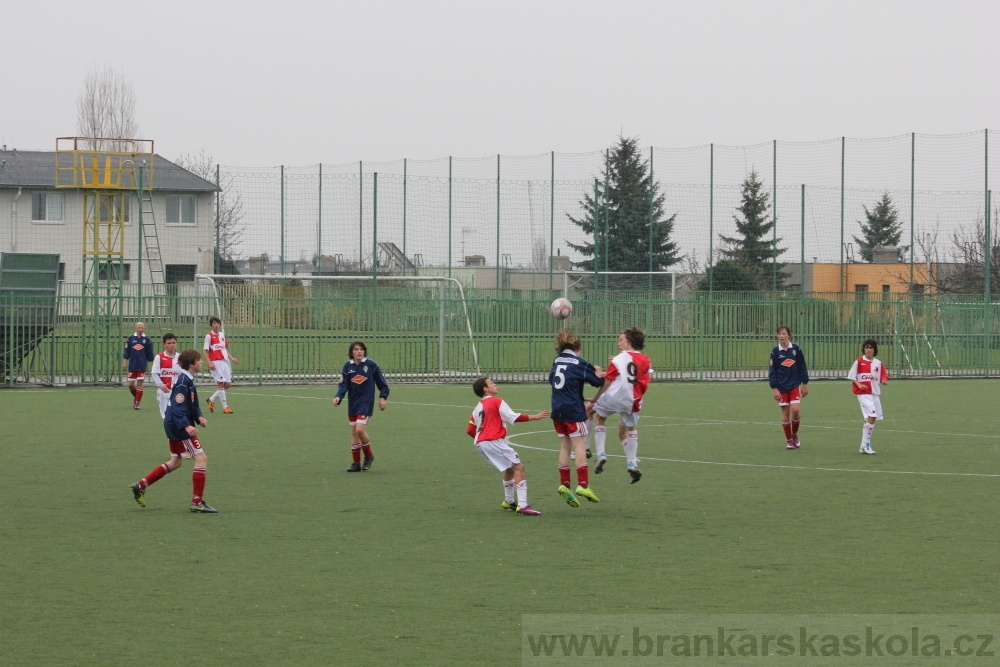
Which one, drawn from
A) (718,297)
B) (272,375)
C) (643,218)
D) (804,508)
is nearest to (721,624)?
(804,508)

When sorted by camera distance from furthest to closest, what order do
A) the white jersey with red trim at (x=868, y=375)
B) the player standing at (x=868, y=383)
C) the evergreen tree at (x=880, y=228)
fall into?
1. the evergreen tree at (x=880, y=228)
2. the white jersey with red trim at (x=868, y=375)
3. the player standing at (x=868, y=383)

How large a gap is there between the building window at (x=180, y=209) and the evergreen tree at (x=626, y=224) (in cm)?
1839

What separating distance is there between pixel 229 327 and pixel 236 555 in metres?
24.9

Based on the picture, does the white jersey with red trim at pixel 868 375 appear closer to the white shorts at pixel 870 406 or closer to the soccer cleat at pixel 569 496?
the white shorts at pixel 870 406

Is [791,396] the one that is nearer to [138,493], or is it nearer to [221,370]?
[138,493]

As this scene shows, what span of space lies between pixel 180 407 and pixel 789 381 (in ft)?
32.1

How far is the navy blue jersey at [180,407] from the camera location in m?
12.1

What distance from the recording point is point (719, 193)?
47469 mm

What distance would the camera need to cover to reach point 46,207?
54062 millimetres

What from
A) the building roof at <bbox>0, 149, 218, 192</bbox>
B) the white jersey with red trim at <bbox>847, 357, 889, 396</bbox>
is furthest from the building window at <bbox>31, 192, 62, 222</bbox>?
the white jersey with red trim at <bbox>847, 357, 889, 396</bbox>

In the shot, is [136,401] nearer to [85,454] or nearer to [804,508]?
[85,454]

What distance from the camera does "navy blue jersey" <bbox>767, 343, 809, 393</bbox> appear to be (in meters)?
18.4

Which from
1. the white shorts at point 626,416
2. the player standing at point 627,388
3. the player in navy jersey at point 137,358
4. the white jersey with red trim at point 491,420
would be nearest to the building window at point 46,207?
the player in navy jersey at point 137,358

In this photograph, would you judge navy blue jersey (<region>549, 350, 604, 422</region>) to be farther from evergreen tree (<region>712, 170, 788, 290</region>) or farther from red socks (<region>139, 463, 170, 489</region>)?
evergreen tree (<region>712, 170, 788, 290</region>)
